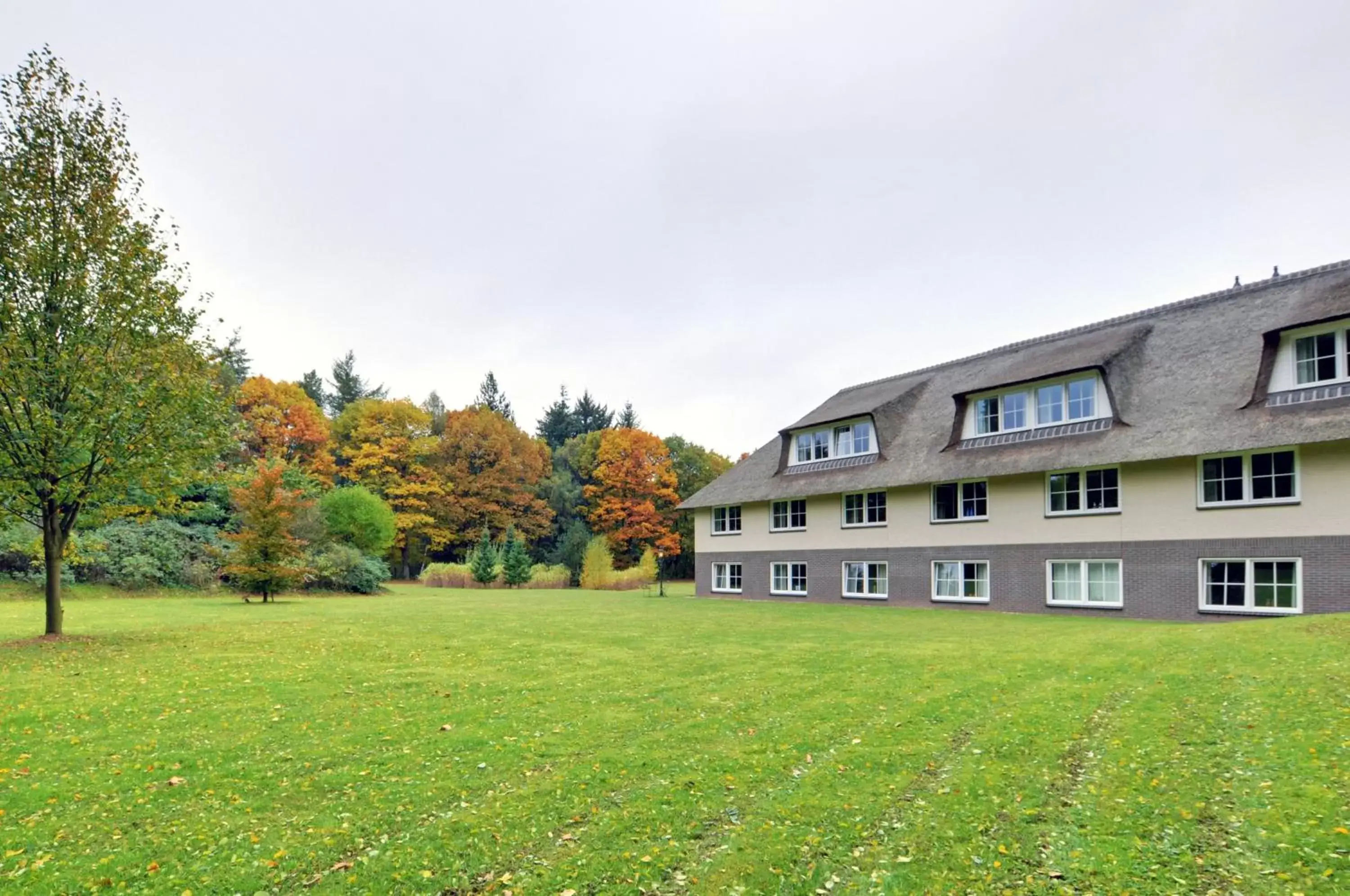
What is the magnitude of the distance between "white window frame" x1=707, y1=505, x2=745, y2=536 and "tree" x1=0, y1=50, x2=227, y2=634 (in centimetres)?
2176

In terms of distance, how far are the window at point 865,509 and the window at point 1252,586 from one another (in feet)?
32.6

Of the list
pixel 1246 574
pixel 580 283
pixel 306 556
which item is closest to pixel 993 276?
pixel 1246 574

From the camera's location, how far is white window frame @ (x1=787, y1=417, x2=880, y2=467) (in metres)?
27.8

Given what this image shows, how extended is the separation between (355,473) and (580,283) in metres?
29.5

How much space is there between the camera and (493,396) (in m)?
82.2

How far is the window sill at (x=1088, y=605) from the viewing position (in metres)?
20.2

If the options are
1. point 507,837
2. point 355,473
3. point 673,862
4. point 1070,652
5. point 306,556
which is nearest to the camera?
point 673,862

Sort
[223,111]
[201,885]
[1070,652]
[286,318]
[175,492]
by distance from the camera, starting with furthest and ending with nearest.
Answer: [286,318], [223,111], [175,492], [1070,652], [201,885]

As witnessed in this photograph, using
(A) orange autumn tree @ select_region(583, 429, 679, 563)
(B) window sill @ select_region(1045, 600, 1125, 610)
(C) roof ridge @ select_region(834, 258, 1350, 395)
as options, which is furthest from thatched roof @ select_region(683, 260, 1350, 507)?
(A) orange autumn tree @ select_region(583, 429, 679, 563)

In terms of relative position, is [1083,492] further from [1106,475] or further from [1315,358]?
[1315,358]

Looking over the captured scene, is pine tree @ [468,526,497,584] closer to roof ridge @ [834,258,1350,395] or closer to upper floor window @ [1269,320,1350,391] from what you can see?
roof ridge @ [834,258,1350,395]

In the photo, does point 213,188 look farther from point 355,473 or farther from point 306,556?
point 355,473

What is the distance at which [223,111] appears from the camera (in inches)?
669

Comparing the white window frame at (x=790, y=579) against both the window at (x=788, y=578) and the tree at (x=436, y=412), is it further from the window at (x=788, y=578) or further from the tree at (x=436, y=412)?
the tree at (x=436, y=412)
